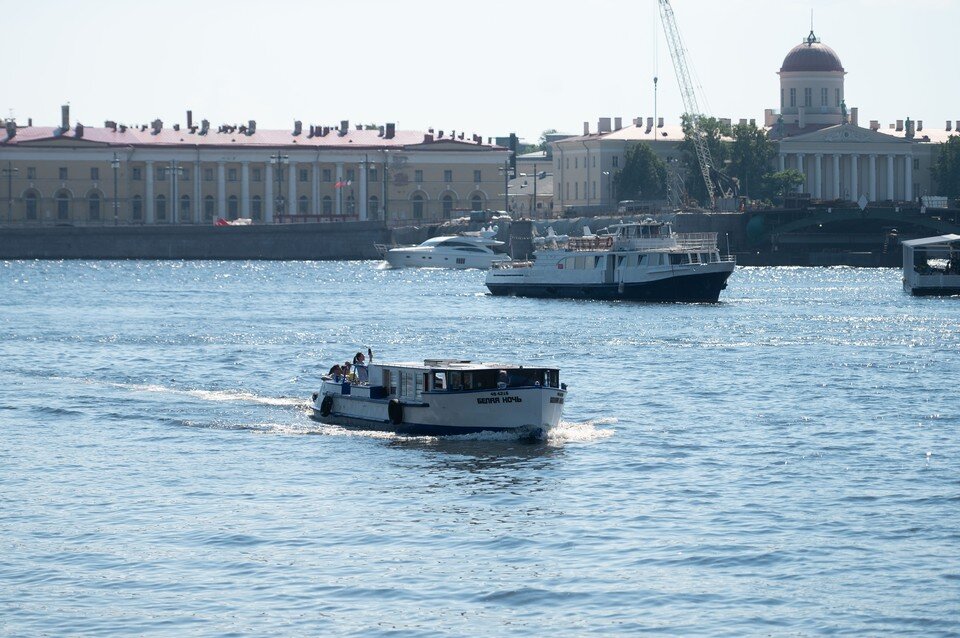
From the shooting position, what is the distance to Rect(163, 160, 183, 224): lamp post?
154625mm

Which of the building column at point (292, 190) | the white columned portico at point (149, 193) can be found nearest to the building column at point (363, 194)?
the building column at point (292, 190)

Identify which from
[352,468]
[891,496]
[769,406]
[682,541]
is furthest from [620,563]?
[769,406]

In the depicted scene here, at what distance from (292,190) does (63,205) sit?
19.1 metres

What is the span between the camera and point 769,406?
42.6 m

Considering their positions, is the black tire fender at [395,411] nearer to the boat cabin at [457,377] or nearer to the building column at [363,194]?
the boat cabin at [457,377]

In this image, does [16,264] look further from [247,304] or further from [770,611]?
[770,611]

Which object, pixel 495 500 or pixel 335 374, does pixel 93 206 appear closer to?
pixel 335 374

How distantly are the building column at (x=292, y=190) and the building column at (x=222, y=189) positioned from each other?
525 centimetres

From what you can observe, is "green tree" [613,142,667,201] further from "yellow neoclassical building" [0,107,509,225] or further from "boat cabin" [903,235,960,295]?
"boat cabin" [903,235,960,295]

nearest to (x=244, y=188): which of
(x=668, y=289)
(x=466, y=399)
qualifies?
(x=668, y=289)

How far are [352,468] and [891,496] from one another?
29.9 feet

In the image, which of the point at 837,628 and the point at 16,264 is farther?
the point at 16,264

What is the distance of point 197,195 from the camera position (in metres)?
158

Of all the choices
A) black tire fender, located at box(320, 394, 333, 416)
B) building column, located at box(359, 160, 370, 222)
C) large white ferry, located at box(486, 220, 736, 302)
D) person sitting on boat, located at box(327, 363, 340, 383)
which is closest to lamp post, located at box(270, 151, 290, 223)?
A: building column, located at box(359, 160, 370, 222)
